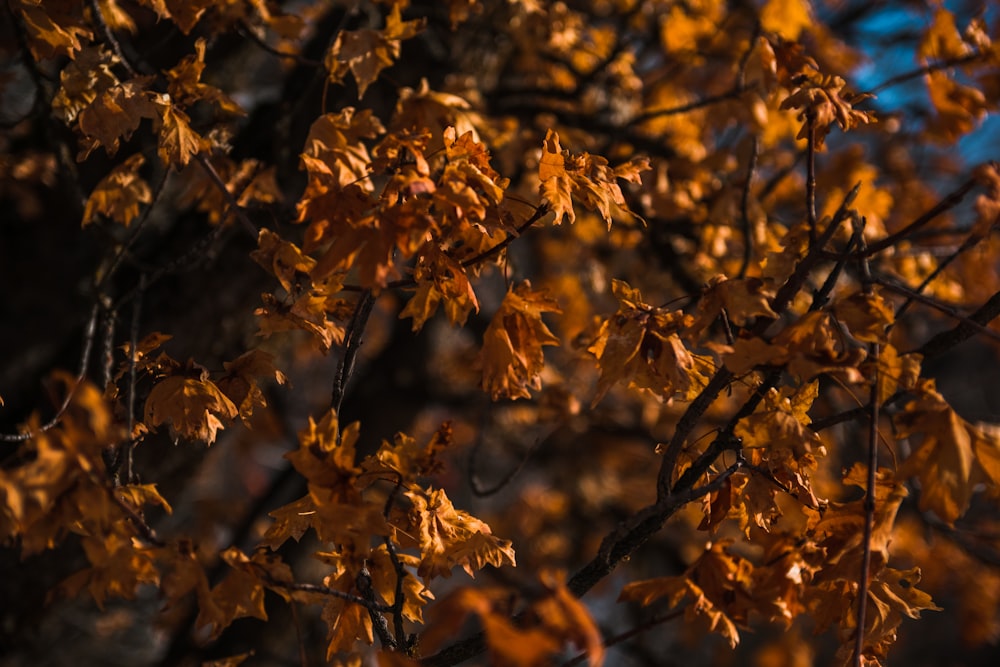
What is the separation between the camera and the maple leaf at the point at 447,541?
1.38m

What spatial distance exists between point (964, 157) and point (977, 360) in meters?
3.68

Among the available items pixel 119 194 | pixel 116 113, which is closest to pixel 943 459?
pixel 116 113

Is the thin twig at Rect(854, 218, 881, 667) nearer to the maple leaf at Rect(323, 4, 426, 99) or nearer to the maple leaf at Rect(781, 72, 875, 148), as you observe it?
the maple leaf at Rect(781, 72, 875, 148)

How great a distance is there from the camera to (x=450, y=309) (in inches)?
58.1

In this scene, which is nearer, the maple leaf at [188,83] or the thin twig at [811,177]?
the thin twig at [811,177]

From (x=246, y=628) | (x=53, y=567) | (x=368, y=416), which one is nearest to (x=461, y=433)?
(x=368, y=416)

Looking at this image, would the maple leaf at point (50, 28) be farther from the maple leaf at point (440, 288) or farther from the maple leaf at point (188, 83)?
the maple leaf at point (440, 288)

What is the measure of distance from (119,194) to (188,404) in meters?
0.71

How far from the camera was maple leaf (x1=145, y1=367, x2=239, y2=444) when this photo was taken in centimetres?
145

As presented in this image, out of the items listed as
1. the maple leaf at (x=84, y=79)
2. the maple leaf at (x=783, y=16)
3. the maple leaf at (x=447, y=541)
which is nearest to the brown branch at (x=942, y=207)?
the maple leaf at (x=447, y=541)

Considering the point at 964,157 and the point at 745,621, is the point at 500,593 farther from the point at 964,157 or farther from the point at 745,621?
the point at 964,157

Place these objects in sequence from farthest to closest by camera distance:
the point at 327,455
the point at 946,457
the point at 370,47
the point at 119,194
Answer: the point at 119,194 → the point at 370,47 → the point at 327,455 → the point at 946,457

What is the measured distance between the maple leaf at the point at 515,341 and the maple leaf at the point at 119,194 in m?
1.01

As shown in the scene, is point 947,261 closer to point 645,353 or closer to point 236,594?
point 645,353
